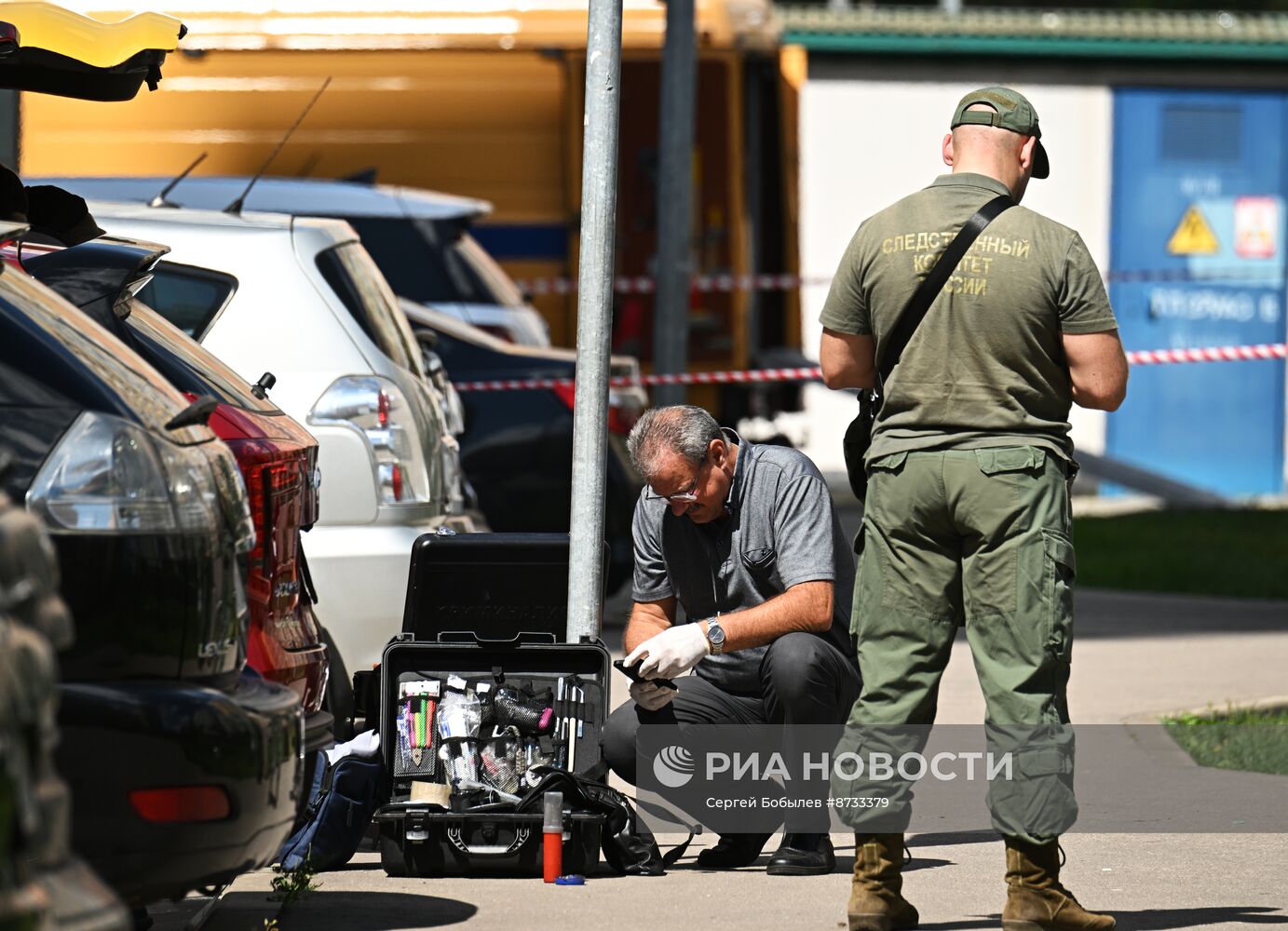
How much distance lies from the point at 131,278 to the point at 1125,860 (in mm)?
2824

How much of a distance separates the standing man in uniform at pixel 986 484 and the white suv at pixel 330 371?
2072 mm

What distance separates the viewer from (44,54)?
16.0ft

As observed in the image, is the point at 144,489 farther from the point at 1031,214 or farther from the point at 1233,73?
the point at 1233,73

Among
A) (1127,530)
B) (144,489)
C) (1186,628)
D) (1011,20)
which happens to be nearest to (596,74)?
(144,489)

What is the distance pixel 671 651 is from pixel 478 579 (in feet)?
2.57

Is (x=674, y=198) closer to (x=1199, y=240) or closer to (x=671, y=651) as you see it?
(x=671, y=651)

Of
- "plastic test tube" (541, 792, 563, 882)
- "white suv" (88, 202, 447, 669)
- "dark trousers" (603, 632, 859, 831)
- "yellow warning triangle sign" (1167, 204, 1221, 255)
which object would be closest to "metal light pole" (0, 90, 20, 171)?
"white suv" (88, 202, 447, 669)

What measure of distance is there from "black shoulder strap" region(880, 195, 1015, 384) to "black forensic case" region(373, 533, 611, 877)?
46.5 inches

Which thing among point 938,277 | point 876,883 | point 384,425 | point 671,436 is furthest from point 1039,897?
point 384,425

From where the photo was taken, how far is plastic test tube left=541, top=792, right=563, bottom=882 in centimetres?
507

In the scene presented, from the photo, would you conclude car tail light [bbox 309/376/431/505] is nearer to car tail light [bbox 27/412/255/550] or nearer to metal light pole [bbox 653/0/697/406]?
car tail light [bbox 27/412/255/550]

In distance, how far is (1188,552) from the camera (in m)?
14.1

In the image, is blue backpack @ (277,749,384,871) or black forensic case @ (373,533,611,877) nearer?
black forensic case @ (373,533,611,877)

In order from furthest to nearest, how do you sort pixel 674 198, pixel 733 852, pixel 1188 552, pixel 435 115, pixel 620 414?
1. pixel 1188 552
2. pixel 435 115
3. pixel 674 198
4. pixel 620 414
5. pixel 733 852
